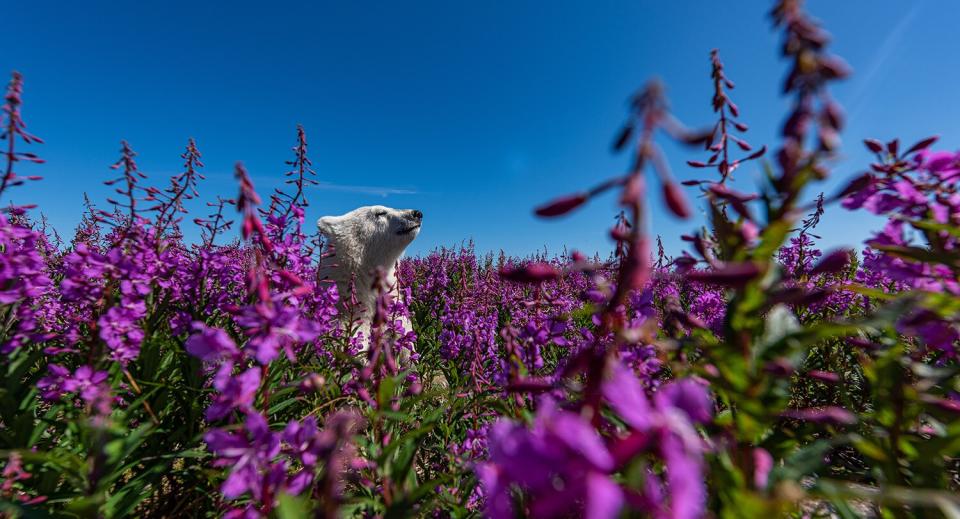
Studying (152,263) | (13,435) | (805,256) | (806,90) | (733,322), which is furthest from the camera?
(805,256)

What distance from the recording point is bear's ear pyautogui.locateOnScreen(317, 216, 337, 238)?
5641 millimetres

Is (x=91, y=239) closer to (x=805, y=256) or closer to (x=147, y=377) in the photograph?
(x=147, y=377)

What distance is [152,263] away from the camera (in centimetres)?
234

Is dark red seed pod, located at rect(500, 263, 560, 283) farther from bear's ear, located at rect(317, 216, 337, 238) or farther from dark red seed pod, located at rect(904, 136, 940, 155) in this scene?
bear's ear, located at rect(317, 216, 337, 238)

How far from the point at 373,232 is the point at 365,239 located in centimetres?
17

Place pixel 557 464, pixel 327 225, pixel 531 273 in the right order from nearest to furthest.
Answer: pixel 557 464
pixel 531 273
pixel 327 225

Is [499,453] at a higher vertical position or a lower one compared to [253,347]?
lower

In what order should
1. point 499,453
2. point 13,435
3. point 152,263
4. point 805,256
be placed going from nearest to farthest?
1. point 499,453
2. point 13,435
3. point 152,263
4. point 805,256

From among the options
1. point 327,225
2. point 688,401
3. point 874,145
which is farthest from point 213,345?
point 327,225

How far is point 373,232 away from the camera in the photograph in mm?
5773

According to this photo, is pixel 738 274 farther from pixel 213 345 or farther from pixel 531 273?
pixel 213 345

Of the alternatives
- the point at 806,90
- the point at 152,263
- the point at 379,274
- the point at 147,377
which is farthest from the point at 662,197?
the point at 147,377

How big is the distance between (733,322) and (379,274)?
1081 mm

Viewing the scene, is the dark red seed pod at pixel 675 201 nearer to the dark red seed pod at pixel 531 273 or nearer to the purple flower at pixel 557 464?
the dark red seed pod at pixel 531 273
